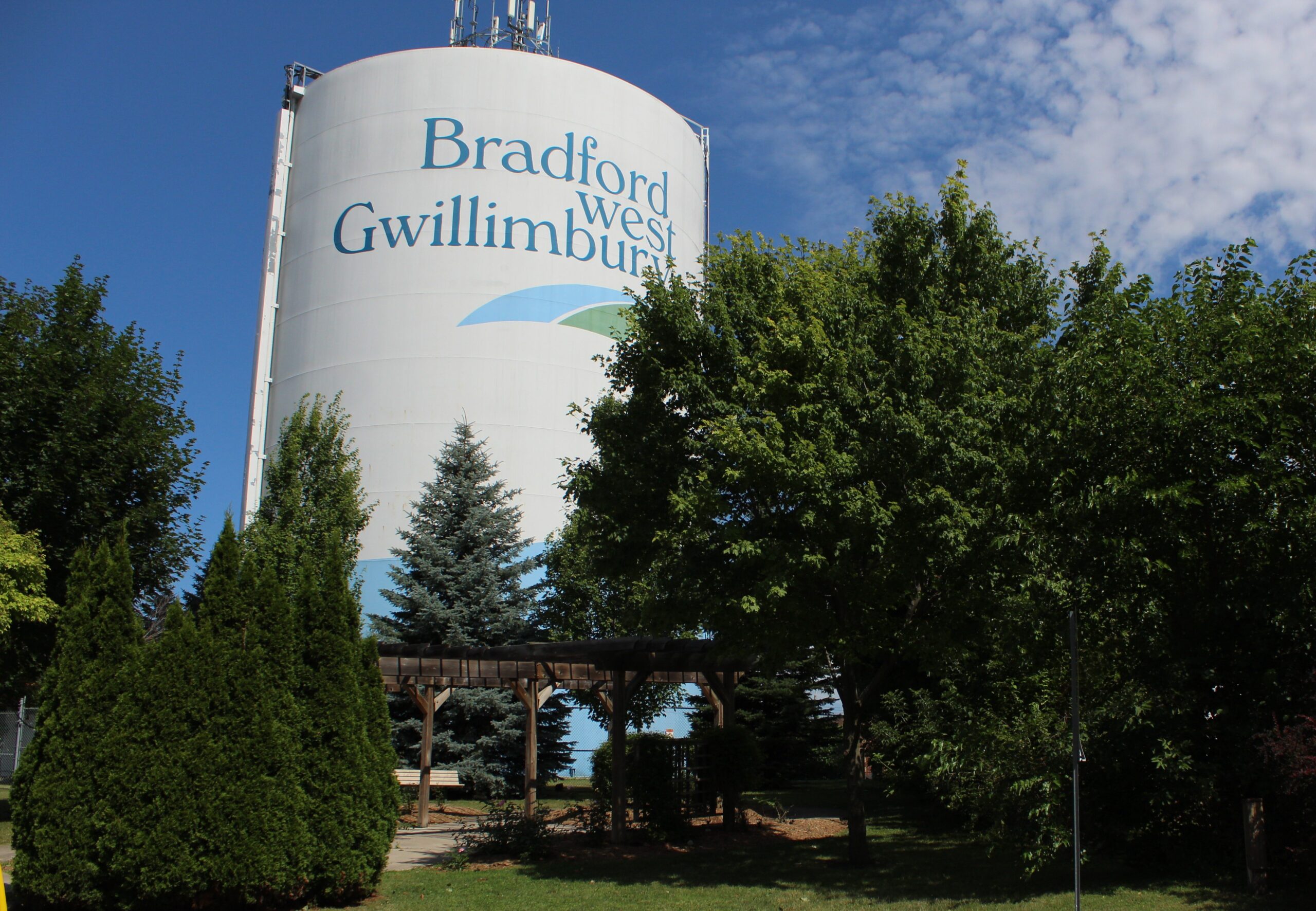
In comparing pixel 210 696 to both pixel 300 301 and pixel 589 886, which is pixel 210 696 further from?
pixel 300 301

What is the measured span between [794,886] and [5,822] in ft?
53.8

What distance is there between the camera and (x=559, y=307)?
35.5 m

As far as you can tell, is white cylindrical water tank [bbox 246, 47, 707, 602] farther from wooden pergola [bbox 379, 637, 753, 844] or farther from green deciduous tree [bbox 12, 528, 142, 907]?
green deciduous tree [bbox 12, 528, 142, 907]

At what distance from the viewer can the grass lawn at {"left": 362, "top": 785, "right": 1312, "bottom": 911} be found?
10.2m

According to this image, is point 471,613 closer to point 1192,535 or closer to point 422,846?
point 422,846

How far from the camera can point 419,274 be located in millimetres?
34656

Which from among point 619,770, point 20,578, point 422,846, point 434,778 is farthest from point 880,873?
point 20,578

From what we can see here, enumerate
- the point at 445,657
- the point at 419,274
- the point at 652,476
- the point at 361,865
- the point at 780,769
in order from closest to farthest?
the point at 361,865
the point at 652,476
the point at 445,657
the point at 780,769
the point at 419,274

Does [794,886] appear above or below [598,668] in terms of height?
below

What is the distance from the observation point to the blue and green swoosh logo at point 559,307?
114 ft

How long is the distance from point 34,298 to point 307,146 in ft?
73.8

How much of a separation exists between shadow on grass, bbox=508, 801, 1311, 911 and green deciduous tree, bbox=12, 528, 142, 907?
18.9 feet

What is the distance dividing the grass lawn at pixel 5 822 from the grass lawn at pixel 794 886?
5279mm

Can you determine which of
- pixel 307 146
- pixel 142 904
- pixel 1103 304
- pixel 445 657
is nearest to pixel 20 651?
pixel 445 657
